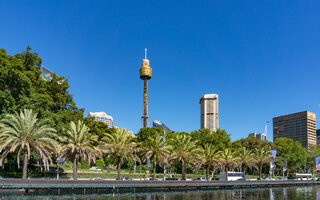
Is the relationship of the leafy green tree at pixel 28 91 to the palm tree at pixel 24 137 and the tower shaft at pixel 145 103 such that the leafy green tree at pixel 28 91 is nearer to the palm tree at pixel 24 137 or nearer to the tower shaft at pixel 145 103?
the palm tree at pixel 24 137

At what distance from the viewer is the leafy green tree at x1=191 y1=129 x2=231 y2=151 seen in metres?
102

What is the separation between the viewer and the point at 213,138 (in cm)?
10269

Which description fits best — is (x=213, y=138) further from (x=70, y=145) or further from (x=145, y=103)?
(x=145, y=103)

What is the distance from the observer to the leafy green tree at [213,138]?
10200cm

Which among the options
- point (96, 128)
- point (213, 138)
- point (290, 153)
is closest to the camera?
point (96, 128)

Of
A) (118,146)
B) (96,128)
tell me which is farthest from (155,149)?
(96,128)

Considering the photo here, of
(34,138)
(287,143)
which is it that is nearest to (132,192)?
(34,138)

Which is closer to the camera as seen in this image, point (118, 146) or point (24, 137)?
point (24, 137)

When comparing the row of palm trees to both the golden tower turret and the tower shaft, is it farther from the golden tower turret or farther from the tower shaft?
the golden tower turret

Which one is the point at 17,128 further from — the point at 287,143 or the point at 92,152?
the point at 287,143

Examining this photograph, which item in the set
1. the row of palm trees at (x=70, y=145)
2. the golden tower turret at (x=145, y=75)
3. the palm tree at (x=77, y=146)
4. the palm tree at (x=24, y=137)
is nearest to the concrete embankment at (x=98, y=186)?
the row of palm trees at (x=70, y=145)

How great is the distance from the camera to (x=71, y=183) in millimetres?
49031

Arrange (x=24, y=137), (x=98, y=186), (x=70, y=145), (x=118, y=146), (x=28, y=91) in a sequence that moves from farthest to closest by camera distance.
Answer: (x=118, y=146) → (x=28, y=91) → (x=70, y=145) → (x=98, y=186) → (x=24, y=137)

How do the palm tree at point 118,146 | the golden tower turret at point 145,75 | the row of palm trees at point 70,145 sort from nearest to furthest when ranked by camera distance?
Result: 1. the row of palm trees at point 70,145
2. the palm tree at point 118,146
3. the golden tower turret at point 145,75
